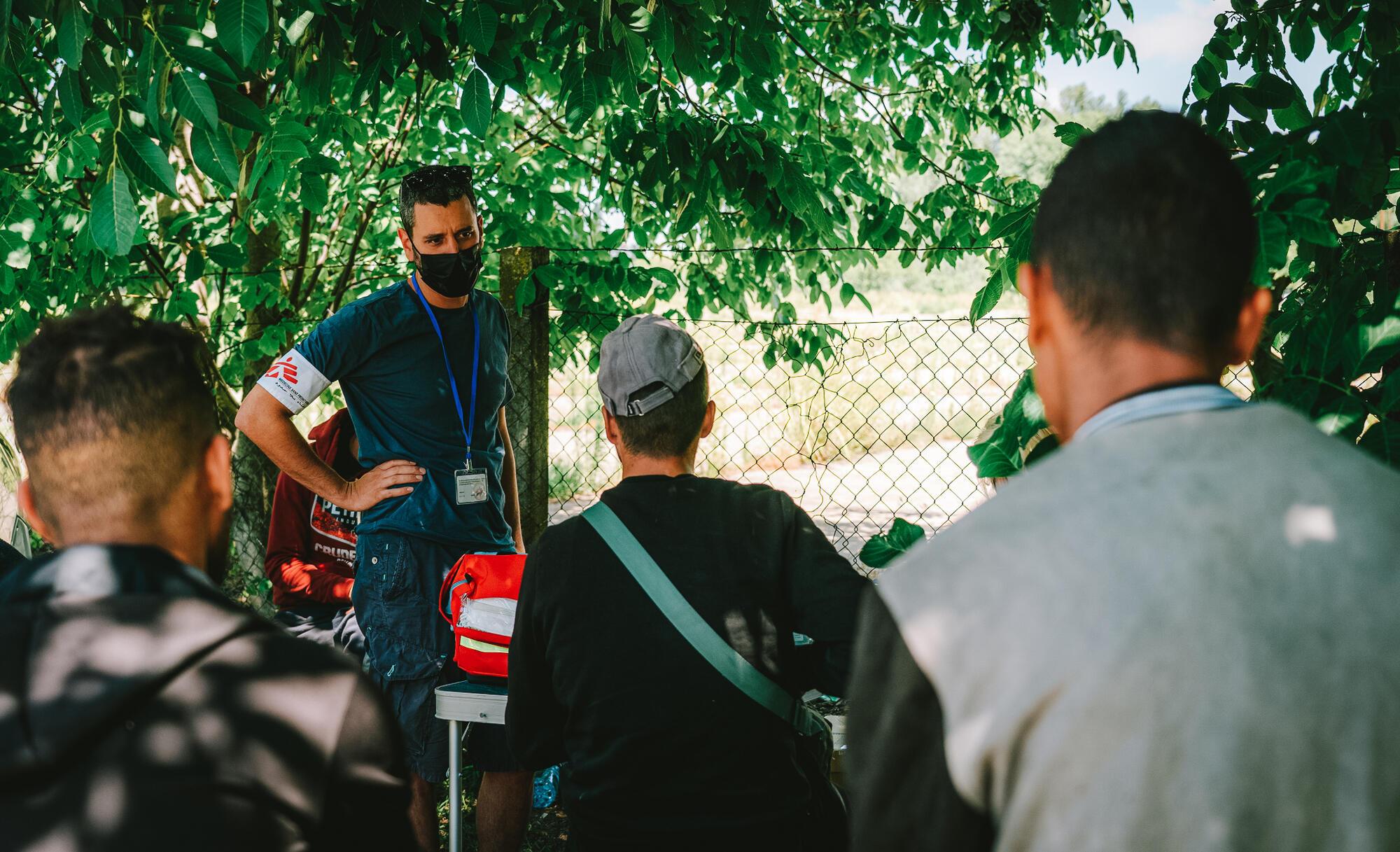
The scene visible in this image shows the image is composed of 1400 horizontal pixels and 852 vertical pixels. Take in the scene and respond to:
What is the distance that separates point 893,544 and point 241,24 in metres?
1.69

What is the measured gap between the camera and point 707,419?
2.15m

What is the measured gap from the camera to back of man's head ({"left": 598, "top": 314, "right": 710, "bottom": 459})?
2.03m

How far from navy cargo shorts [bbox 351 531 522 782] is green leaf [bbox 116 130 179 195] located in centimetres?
120

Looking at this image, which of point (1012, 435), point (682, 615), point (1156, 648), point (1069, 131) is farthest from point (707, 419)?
point (1156, 648)

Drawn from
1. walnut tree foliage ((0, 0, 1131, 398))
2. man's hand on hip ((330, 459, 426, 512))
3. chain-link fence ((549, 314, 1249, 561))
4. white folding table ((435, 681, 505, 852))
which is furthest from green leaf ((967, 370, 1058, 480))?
chain-link fence ((549, 314, 1249, 561))

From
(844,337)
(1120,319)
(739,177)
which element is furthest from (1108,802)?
(844,337)

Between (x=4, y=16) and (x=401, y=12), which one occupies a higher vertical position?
(x=401, y=12)

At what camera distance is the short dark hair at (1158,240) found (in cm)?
106

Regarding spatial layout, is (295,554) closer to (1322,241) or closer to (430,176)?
(430,176)

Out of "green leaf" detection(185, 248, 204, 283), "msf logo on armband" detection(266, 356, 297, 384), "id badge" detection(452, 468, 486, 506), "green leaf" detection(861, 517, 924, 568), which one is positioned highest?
"green leaf" detection(185, 248, 204, 283)

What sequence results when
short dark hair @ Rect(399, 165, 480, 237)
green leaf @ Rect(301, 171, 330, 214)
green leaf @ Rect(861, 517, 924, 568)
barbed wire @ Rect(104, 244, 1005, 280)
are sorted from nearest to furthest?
green leaf @ Rect(861, 517, 924, 568) < short dark hair @ Rect(399, 165, 480, 237) < green leaf @ Rect(301, 171, 330, 214) < barbed wire @ Rect(104, 244, 1005, 280)

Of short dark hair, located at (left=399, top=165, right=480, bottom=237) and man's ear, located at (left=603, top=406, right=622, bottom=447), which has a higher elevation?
short dark hair, located at (left=399, top=165, right=480, bottom=237)

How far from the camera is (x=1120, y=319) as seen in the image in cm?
107

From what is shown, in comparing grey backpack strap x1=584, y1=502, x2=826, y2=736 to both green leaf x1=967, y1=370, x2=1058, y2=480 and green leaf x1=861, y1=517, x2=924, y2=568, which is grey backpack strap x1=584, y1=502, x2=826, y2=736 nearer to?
green leaf x1=861, y1=517, x2=924, y2=568
